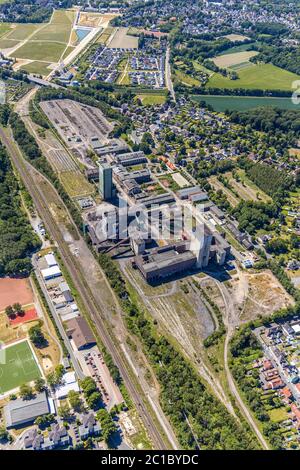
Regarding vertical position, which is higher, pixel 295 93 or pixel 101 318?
pixel 295 93

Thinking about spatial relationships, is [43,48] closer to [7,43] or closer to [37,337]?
[7,43]

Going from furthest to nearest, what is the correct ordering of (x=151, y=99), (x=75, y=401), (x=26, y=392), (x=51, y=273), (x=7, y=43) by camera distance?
(x=7, y=43), (x=151, y=99), (x=51, y=273), (x=26, y=392), (x=75, y=401)

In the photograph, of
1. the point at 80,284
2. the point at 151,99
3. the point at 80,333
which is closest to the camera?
the point at 80,333

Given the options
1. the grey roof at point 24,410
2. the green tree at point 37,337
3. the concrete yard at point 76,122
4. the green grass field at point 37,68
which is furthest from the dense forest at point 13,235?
the green grass field at point 37,68

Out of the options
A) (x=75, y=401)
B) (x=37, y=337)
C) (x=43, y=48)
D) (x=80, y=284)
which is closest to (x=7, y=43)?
(x=43, y=48)

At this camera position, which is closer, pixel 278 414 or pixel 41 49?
pixel 278 414

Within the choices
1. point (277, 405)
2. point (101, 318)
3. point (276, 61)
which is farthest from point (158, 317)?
point (276, 61)

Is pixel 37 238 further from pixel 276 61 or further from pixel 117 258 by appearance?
pixel 276 61
